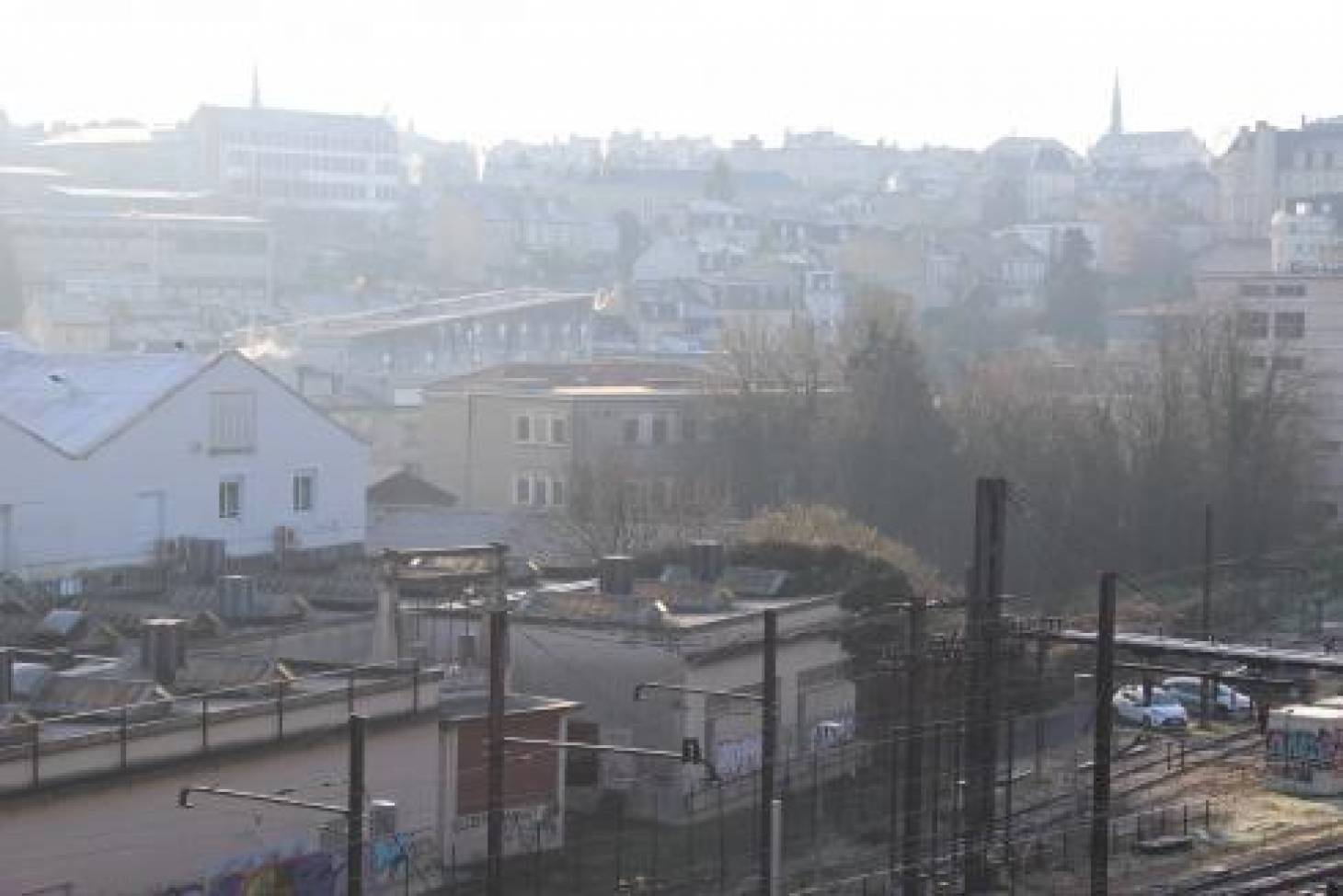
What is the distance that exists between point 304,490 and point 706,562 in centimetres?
613

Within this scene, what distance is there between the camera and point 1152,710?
81.2 ft

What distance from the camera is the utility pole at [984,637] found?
14.9 metres

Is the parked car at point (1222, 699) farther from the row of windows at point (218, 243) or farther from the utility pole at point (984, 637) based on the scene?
the row of windows at point (218, 243)

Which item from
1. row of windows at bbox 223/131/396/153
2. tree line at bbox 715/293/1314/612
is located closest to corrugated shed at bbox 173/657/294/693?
tree line at bbox 715/293/1314/612

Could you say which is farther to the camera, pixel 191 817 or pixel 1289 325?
pixel 1289 325

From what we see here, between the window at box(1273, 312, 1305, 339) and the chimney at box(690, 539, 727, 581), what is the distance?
2658cm

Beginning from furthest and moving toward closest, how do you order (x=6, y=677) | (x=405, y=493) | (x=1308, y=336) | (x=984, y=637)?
1. (x=1308, y=336)
2. (x=405, y=493)
3. (x=6, y=677)
4. (x=984, y=637)

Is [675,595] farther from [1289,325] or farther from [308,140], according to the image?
[308,140]

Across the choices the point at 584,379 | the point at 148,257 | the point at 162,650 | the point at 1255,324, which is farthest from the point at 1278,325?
the point at 148,257

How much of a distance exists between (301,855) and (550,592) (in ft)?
21.3

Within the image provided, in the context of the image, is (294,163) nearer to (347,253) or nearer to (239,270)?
(347,253)

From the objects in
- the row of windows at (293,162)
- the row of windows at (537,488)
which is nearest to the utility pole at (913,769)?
the row of windows at (537,488)

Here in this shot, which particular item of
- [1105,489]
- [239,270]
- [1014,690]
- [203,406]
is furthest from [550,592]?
[239,270]

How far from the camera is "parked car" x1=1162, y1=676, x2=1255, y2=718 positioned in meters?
26.2
